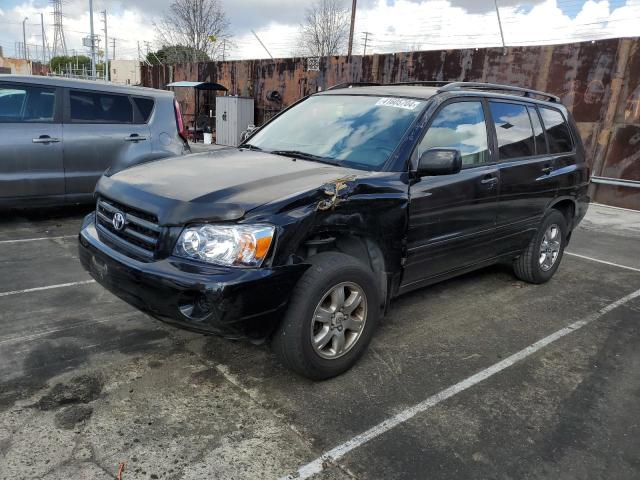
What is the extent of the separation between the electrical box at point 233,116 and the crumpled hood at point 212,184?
14387mm

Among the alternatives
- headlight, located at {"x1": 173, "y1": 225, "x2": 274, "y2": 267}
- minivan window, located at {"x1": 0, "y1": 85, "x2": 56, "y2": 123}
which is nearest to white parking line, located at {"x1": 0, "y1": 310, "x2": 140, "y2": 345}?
headlight, located at {"x1": 173, "y1": 225, "x2": 274, "y2": 267}

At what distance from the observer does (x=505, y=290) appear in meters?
5.03

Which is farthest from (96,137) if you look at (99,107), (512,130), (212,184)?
(512,130)

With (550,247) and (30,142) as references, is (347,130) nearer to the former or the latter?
(550,247)

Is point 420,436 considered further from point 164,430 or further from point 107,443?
point 107,443

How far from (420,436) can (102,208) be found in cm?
236

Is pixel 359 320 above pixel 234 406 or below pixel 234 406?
above

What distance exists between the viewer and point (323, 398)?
116 inches

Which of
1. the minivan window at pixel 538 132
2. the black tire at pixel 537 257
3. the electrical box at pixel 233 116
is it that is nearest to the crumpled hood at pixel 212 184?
the minivan window at pixel 538 132

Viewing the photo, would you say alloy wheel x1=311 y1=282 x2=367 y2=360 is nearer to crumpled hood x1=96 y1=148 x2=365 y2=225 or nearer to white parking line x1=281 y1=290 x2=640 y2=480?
white parking line x1=281 y1=290 x2=640 y2=480

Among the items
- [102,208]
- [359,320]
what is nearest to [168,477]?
[359,320]

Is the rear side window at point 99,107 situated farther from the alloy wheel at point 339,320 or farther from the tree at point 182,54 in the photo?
the tree at point 182,54

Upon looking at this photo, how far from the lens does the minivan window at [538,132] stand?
4.69 metres

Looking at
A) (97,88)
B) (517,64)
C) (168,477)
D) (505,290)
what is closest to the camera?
(168,477)
